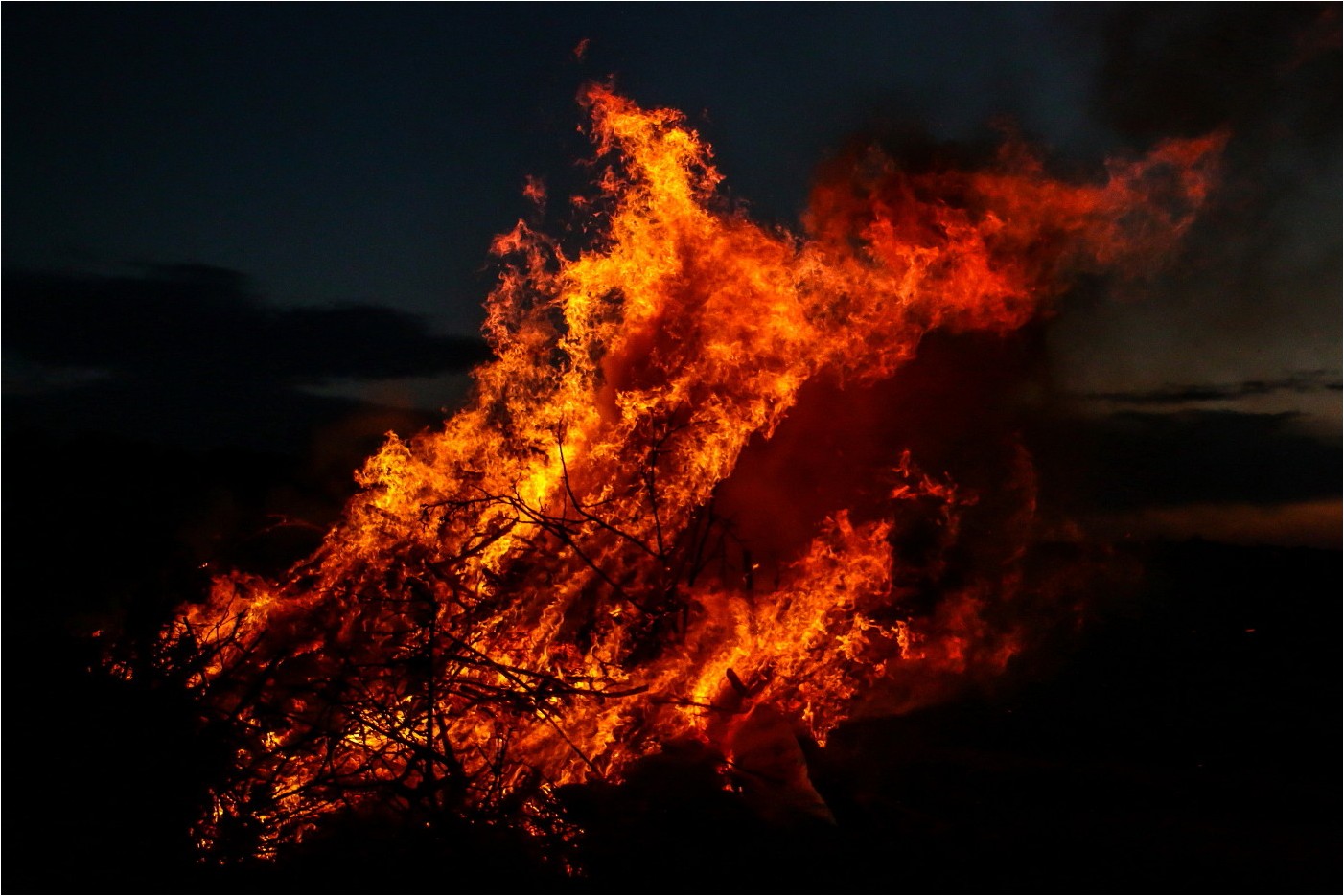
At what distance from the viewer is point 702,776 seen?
7.06 m

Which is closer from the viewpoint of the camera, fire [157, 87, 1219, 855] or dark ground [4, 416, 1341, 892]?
dark ground [4, 416, 1341, 892]

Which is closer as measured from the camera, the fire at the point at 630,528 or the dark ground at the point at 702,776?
the dark ground at the point at 702,776

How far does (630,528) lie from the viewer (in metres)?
7.41

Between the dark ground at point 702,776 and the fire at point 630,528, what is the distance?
12.8 inches

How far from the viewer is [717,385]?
784 centimetres

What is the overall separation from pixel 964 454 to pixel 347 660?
20.1 feet

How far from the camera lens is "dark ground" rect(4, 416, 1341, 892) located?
5.29m

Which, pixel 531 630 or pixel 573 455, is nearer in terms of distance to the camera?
pixel 531 630

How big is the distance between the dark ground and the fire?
1.06 ft

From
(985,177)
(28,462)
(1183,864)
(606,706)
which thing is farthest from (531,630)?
(28,462)

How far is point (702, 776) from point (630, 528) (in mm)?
1798

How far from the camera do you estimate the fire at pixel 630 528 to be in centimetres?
615

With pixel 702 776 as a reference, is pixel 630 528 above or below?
above

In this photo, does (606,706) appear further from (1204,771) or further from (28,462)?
(28,462)
